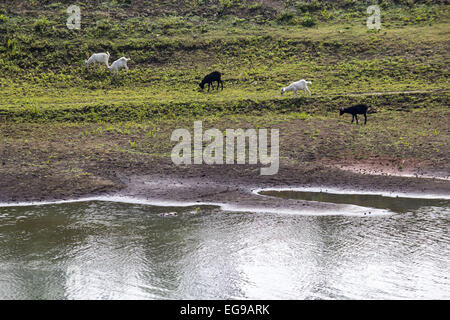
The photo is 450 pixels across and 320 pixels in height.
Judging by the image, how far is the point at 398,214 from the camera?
1866 cm

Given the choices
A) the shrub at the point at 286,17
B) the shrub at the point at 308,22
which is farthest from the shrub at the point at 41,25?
the shrub at the point at 308,22

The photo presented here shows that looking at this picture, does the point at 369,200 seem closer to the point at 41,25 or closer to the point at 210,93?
the point at 210,93

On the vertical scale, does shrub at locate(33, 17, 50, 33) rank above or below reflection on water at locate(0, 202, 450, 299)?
above

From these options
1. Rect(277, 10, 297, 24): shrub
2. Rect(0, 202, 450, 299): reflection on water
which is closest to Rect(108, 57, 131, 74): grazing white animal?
Rect(277, 10, 297, 24): shrub

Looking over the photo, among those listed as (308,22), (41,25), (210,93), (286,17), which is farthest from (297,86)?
(41,25)

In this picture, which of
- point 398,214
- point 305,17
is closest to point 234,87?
point 305,17

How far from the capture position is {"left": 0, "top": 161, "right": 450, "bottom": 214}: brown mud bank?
65.5 ft

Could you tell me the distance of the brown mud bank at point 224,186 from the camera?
65.5ft

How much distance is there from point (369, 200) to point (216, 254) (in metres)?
7.18

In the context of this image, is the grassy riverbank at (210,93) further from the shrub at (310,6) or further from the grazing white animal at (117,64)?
the grazing white animal at (117,64)

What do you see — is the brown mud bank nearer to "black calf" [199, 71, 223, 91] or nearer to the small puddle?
the small puddle

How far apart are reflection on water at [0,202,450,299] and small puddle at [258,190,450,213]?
0.49 metres

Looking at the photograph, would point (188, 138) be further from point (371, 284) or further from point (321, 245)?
point (371, 284)

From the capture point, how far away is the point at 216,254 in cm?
1576
